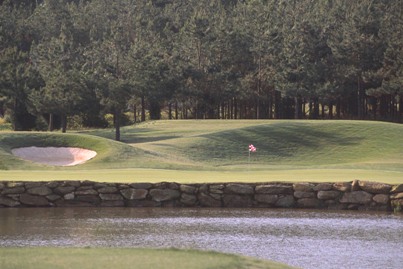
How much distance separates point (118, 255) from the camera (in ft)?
47.5

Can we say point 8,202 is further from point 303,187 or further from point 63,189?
point 303,187

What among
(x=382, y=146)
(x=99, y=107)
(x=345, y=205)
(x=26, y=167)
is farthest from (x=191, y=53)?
(x=345, y=205)

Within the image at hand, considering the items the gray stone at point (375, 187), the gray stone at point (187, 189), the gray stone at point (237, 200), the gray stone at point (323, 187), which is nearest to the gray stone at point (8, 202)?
the gray stone at point (187, 189)

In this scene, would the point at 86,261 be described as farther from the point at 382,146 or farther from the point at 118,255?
the point at 382,146

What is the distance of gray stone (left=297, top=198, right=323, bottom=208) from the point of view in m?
25.8

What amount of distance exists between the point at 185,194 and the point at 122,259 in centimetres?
1202

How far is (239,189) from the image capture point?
85.8 feet

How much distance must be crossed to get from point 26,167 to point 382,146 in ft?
92.7

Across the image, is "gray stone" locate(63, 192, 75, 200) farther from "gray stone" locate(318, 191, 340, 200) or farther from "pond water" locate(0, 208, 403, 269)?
"gray stone" locate(318, 191, 340, 200)

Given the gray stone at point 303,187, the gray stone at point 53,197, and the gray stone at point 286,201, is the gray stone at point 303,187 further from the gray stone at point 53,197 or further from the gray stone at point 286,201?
the gray stone at point 53,197

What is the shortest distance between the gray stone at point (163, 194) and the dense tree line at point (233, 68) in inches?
1549

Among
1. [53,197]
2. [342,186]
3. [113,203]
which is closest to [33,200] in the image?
[53,197]

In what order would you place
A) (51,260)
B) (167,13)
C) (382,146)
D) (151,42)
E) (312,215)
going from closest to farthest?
(51,260), (312,215), (382,146), (151,42), (167,13)

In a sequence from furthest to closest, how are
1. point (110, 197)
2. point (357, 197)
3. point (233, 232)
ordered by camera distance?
point (110, 197) < point (357, 197) < point (233, 232)
